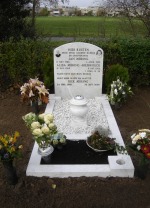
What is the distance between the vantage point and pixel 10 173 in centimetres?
361

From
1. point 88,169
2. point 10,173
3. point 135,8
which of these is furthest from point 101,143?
point 135,8

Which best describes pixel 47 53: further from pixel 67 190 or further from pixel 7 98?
pixel 67 190

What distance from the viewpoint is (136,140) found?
3.61 m

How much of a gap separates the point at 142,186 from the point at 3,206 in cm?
188

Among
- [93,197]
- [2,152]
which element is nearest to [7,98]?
[2,152]

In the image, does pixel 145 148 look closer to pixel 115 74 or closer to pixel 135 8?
pixel 115 74

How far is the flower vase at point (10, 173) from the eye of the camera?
3540 millimetres

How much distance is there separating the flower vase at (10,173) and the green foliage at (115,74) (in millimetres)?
3878

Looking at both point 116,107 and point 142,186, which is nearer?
point 142,186

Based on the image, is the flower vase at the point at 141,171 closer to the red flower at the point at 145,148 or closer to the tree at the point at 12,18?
the red flower at the point at 145,148

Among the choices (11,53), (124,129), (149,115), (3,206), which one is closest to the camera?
(3,206)

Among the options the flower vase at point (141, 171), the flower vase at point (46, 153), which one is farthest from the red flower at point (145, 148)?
the flower vase at point (46, 153)

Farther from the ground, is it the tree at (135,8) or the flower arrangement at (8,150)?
the tree at (135,8)

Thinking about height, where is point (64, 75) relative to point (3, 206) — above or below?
above
